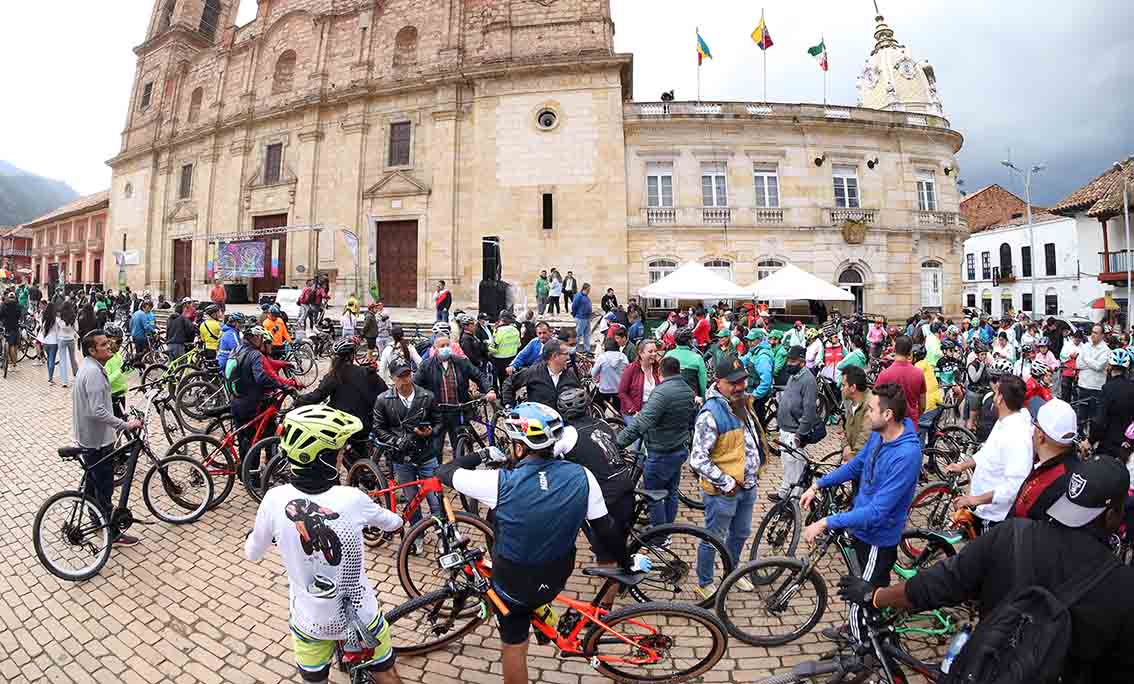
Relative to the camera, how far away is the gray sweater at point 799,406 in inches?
223

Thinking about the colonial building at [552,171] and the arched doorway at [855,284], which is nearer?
the colonial building at [552,171]

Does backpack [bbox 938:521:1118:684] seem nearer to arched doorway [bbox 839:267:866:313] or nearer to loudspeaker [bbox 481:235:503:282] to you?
loudspeaker [bbox 481:235:503:282]

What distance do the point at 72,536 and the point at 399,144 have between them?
22287 mm

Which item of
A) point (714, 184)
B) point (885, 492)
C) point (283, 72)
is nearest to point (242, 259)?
point (283, 72)

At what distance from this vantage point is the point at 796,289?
1541 centimetres

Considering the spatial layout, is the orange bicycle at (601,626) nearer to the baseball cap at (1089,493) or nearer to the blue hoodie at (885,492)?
the blue hoodie at (885,492)

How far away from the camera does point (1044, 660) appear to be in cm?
167

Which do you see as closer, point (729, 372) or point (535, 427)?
point (535, 427)

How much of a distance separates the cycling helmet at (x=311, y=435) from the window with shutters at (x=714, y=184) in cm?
2123

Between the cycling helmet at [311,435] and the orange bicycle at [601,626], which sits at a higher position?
the cycling helmet at [311,435]

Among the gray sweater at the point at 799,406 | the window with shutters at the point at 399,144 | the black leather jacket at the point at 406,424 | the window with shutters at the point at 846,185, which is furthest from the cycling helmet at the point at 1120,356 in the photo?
the window with shutters at the point at 399,144

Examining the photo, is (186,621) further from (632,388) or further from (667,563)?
(632,388)

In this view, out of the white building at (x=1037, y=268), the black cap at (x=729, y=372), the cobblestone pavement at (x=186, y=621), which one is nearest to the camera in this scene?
the cobblestone pavement at (x=186, y=621)

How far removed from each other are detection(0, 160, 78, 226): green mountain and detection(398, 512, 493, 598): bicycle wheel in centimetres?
14791
